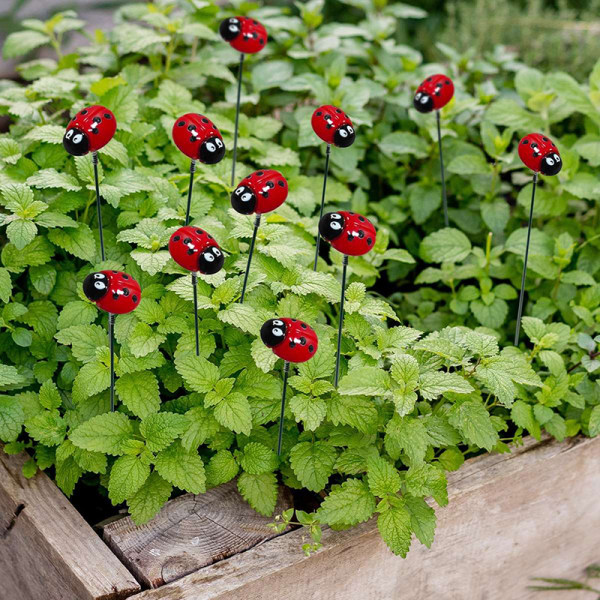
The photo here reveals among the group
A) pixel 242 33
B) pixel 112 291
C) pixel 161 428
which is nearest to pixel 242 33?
pixel 242 33

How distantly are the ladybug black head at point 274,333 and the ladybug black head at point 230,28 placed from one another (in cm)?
70

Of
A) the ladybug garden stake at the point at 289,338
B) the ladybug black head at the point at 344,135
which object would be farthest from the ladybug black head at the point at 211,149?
the ladybug garden stake at the point at 289,338

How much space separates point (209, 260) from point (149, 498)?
42 centimetres

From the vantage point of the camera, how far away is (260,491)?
1.40 metres

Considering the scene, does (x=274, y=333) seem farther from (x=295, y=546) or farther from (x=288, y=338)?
(x=295, y=546)

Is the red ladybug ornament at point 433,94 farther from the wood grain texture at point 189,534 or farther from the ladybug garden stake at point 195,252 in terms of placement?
the wood grain texture at point 189,534

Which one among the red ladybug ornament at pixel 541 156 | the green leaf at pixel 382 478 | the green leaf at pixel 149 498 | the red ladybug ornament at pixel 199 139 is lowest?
the green leaf at pixel 149 498

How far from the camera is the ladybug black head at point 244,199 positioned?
51.2 inches

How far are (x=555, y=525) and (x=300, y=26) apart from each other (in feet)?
4.62

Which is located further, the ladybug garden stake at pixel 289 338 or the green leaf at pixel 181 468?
the green leaf at pixel 181 468

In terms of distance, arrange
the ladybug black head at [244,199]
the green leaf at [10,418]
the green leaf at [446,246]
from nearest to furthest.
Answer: the ladybug black head at [244,199], the green leaf at [10,418], the green leaf at [446,246]

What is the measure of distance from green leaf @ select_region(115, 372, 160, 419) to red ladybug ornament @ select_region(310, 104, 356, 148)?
51 cm

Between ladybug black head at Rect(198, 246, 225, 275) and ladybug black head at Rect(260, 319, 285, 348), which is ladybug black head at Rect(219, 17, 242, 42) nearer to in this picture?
ladybug black head at Rect(198, 246, 225, 275)

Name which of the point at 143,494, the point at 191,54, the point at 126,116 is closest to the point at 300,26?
the point at 191,54
